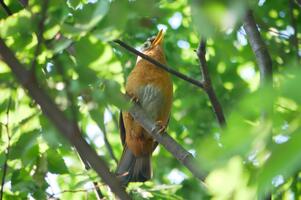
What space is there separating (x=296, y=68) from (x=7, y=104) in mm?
1643

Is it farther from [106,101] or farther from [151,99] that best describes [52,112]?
[151,99]

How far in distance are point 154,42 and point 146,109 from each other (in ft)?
3.12

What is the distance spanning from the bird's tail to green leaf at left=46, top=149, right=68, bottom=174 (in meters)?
2.29

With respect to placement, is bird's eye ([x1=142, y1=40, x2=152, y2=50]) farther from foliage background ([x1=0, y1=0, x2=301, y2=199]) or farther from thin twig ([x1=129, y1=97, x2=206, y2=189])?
thin twig ([x1=129, y1=97, x2=206, y2=189])

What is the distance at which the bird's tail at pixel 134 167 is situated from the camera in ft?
17.6

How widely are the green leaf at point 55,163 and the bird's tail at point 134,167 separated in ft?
7.52

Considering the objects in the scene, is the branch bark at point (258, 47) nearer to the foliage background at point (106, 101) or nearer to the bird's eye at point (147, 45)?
the foliage background at point (106, 101)

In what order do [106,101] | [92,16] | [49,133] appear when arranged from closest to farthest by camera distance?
[92,16] < [106,101] < [49,133]

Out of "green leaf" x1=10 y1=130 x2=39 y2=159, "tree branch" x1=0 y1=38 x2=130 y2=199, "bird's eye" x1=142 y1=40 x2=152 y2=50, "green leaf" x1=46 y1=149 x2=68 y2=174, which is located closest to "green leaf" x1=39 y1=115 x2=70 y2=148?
"green leaf" x1=10 y1=130 x2=39 y2=159

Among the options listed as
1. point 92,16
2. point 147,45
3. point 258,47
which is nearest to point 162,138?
point 258,47

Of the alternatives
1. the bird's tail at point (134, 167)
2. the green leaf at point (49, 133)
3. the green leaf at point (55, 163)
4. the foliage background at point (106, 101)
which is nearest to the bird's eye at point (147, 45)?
the bird's tail at point (134, 167)

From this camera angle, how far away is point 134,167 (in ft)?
17.8

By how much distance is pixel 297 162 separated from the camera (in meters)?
1.02

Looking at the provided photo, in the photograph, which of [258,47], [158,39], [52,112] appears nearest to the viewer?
[52,112]
